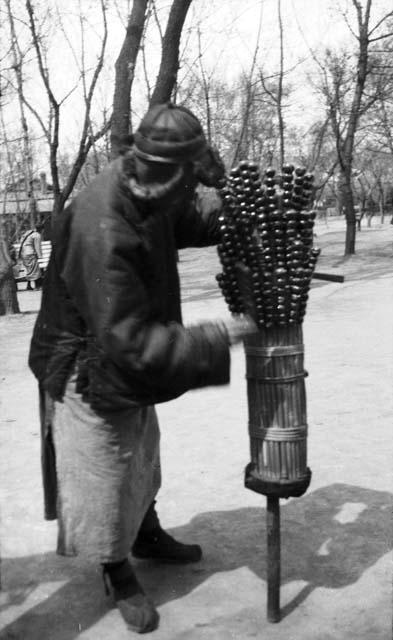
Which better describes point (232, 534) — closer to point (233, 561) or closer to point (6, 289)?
point (233, 561)

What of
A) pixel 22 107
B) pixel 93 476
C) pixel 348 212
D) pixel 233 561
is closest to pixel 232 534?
pixel 233 561

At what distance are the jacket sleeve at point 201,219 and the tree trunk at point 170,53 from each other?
806cm

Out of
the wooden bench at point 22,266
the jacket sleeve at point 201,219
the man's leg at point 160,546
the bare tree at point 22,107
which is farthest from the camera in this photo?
the wooden bench at point 22,266

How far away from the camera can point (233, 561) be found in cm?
321

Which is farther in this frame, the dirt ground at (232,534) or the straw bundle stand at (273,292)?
the dirt ground at (232,534)

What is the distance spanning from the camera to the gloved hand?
2.39m

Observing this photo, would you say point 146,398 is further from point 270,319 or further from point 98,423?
point 270,319

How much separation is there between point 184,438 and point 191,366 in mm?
2736

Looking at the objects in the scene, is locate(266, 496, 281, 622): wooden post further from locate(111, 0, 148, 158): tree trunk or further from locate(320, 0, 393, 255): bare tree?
locate(320, 0, 393, 255): bare tree

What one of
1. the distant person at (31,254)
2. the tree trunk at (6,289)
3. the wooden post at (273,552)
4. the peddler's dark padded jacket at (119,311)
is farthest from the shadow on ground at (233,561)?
the distant person at (31,254)

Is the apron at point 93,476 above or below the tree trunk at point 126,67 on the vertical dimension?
below

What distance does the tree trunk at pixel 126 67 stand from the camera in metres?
10.5

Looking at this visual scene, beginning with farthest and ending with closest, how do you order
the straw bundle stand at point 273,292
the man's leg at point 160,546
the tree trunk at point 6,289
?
1. the tree trunk at point 6,289
2. the man's leg at point 160,546
3. the straw bundle stand at point 273,292

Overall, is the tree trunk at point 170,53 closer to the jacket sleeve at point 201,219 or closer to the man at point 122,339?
the jacket sleeve at point 201,219
